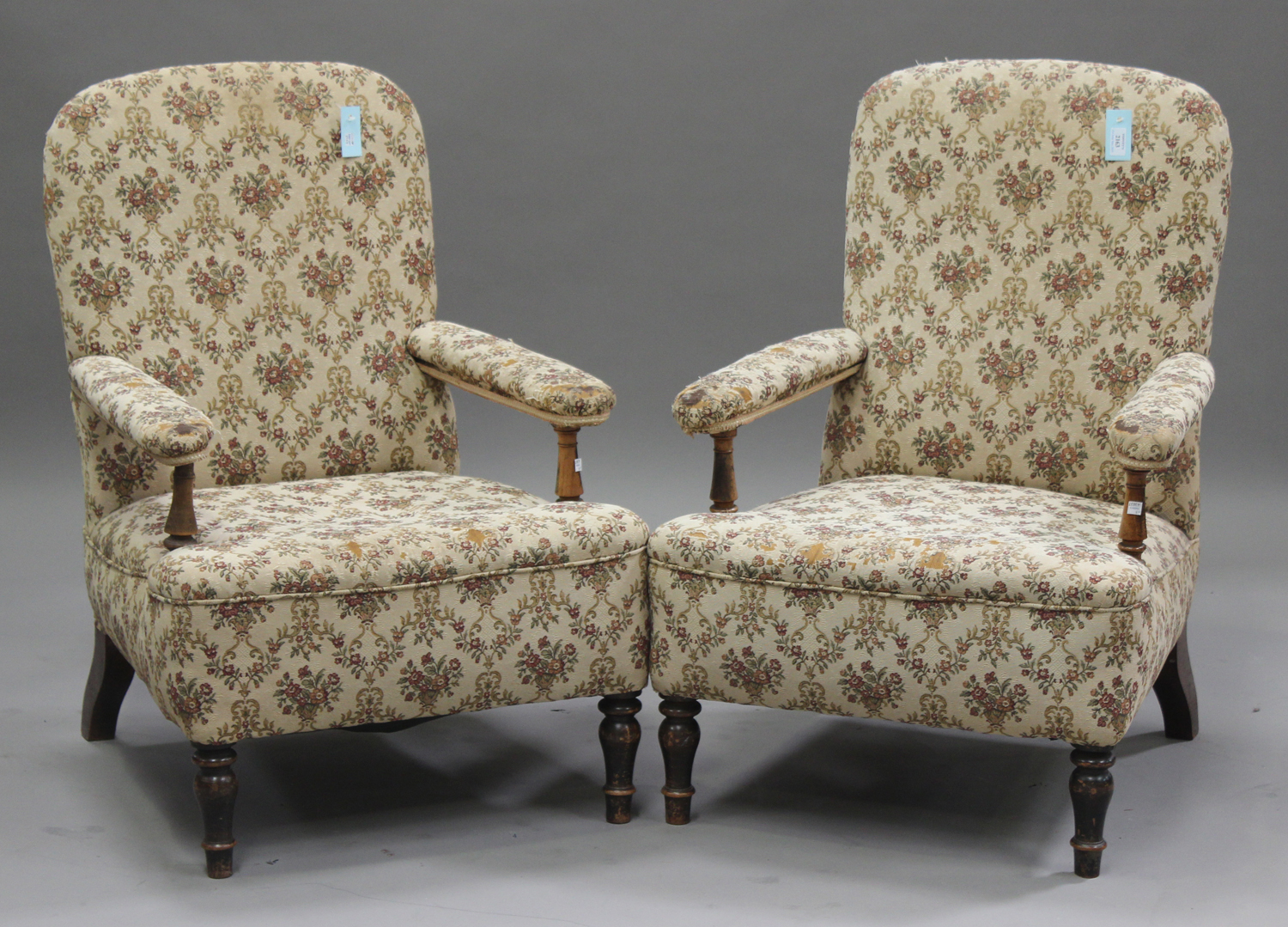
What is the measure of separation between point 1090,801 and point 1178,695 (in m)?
0.71

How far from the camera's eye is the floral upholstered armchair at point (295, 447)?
7.93ft

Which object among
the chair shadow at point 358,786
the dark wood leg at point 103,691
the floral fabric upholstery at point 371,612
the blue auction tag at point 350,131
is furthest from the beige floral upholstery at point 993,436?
the dark wood leg at point 103,691

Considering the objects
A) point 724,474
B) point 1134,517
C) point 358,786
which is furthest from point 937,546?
point 358,786

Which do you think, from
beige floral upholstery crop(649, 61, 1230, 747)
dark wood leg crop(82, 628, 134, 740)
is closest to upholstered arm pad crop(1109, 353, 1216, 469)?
beige floral upholstery crop(649, 61, 1230, 747)

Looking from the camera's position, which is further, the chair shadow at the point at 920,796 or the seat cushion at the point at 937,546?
the chair shadow at the point at 920,796

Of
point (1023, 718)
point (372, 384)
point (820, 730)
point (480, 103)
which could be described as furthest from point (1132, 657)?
point (480, 103)

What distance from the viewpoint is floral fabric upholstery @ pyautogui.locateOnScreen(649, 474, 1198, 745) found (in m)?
2.35

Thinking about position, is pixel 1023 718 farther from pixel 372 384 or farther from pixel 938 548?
pixel 372 384

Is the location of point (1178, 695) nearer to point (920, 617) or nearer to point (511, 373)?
point (920, 617)

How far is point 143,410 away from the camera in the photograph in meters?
2.48

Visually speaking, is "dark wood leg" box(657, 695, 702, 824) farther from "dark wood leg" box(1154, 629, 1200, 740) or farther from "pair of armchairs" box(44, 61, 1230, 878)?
"dark wood leg" box(1154, 629, 1200, 740)

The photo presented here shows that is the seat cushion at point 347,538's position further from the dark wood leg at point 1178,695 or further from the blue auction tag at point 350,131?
the dark wood leg at point 1178,695

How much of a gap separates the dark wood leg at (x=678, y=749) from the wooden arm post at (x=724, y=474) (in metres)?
0.33

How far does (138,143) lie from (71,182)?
14cm
